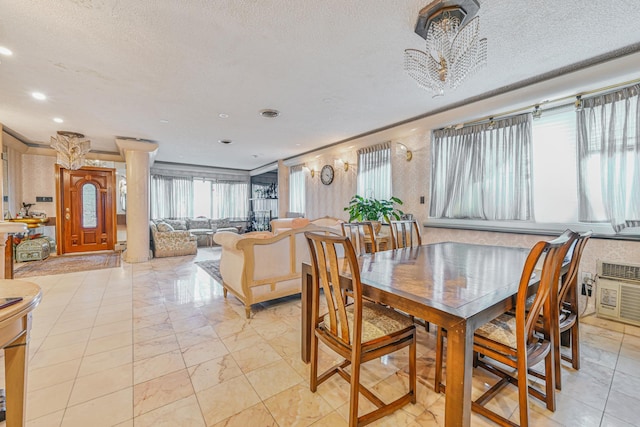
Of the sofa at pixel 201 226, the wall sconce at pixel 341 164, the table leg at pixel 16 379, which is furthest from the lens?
the sofa at pixel 201 226

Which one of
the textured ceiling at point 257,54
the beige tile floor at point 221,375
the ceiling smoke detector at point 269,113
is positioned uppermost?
the ceiling smoke detector at point 269,113

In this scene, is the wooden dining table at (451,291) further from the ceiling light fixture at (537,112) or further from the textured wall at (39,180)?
the textured wall at (39,180)

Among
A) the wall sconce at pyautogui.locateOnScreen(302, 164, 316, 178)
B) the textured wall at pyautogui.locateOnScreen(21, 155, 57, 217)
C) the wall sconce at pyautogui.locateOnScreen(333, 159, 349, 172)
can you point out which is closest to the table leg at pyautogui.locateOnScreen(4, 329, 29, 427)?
the wall sconce at pyautogui.locateOnScreen(333, 159, 349, 172)

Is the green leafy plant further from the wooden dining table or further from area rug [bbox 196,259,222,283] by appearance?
area rug [bbox 196,259,222,283]

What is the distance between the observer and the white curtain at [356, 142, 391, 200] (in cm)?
463

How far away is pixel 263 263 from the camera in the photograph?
2807mm

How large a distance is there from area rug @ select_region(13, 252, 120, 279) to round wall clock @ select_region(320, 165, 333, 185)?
14.5 feet

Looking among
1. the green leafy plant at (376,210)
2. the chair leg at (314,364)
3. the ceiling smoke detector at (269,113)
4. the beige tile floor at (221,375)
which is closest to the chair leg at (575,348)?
the beige tile floor at (221,375)

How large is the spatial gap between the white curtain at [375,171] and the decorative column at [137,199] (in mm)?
4241

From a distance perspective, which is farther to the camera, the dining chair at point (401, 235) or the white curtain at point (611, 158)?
the dining chair at point (401, 235)

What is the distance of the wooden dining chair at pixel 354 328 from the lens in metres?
1.27

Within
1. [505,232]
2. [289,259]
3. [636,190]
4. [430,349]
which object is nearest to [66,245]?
[289,259]

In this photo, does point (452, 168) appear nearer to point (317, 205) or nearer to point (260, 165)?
point (317, 205)

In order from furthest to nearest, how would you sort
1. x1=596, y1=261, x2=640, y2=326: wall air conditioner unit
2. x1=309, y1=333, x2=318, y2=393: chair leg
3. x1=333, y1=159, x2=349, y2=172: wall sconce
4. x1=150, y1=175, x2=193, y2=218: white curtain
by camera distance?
x1=150, y1=175, x2=193, y2=218: white curtain, x1=333, y1=159, x2=349, y2=172: wall sconce, x1=596, y1=261, x2=640, y2=326: wall air conditioner unit, x1=309, y1=333, x2=318, y2=393: chair leg
